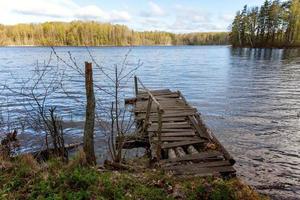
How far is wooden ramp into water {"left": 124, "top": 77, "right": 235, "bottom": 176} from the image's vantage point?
8203mm

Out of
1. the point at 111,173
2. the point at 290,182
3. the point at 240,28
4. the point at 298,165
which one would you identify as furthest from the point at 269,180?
the point at 240,28

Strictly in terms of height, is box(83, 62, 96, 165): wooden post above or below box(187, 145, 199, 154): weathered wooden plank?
above

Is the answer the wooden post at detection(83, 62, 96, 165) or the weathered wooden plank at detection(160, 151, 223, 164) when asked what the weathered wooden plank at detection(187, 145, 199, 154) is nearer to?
the weathered wooden plank at detection(160, 151, 223, 164)

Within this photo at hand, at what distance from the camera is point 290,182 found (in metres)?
8.95

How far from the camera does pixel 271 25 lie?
89.2 m

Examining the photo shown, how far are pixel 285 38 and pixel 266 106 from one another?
7768 centimetres

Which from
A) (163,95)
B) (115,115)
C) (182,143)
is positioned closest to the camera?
(182,143)

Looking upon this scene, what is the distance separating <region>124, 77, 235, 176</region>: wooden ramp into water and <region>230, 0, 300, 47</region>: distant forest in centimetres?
8167

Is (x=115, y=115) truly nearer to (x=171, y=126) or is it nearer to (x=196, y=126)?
(x=171, y=126)

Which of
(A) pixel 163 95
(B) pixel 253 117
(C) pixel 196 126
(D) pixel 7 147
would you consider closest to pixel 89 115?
(D) pixel 7 147

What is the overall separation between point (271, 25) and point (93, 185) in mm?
93605

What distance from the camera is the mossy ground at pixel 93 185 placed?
5.78 meters

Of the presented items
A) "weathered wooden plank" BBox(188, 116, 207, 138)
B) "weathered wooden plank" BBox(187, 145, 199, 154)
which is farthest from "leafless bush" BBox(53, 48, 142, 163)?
"weathered wooden plank" BBox(188, 116, 207, 138)

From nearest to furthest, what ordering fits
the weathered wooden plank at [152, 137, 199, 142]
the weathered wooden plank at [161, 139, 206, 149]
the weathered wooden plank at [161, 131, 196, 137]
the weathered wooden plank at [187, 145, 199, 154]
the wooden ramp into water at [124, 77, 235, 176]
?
the wooden ramp into water at [124, 77, 235, 176], the weathered wooden plank at [187, 145, 199, 154], the weathered wooden plank at [161, 139, 206, 149], the weathered wooden plank at [152, 137, 199, 142], the weathered wooden plank at [161, 131, 196, 137]
